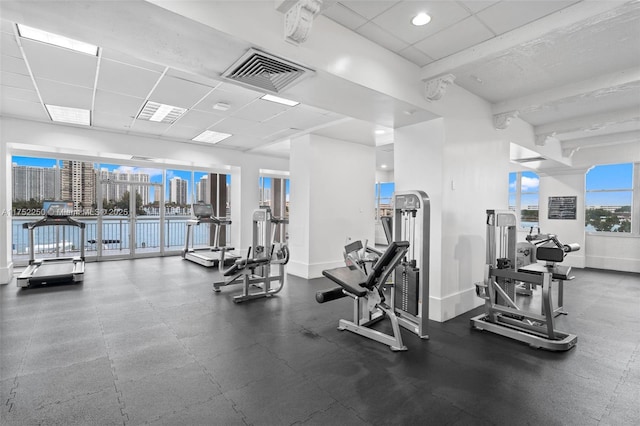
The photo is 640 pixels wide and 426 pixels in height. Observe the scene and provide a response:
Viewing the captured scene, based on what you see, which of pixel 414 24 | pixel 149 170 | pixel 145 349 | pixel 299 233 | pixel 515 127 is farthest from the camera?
pixel 149 170

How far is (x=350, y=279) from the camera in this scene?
349cm

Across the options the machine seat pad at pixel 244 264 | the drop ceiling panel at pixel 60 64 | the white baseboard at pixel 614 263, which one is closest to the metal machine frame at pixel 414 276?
the machine seat pad at pixel 244 264

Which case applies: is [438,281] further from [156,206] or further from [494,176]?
[156,206]

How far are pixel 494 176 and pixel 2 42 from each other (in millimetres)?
6115

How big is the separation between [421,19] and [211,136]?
17.7ft

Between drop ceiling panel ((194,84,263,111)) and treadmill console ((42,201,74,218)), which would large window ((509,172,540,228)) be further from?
treadmill console ((42,201,74,218))

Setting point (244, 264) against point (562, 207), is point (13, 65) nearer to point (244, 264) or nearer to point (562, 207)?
point (244, 264)

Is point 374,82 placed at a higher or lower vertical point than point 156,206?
higher

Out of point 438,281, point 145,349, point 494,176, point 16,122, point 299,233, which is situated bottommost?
point 145,349

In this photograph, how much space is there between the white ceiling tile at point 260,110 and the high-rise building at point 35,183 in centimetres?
517

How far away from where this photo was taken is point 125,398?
7.16 feet

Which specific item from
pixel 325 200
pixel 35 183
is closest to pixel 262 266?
pixel 325 200

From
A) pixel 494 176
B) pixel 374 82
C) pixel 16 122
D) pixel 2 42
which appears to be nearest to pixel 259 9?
pixel 374 82

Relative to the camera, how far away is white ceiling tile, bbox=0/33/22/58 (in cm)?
298
